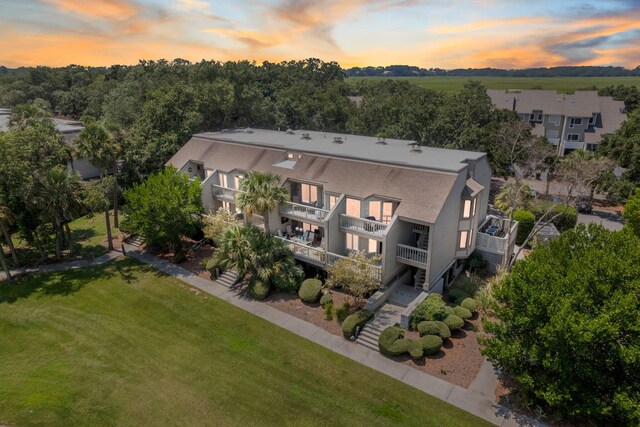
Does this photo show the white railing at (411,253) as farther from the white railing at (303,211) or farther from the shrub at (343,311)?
the white railing at (303,211)

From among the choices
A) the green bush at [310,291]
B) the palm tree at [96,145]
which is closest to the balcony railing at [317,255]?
the green bush at [310,291]

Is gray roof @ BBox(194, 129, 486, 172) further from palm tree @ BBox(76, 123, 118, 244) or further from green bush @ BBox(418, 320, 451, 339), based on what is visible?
green bush @ BBox(418, 320, 451, 339)

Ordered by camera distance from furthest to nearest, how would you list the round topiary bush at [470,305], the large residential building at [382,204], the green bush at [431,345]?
the large residential building at [382,204] < the round topiary bush at [470,305] < the green bush at [431,345]

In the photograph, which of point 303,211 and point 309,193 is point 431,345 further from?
point 309,193

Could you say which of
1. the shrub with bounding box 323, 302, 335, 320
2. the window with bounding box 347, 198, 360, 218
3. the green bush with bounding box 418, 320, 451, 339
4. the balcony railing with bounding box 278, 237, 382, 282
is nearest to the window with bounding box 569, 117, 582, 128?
the window with bounding box 347, 198, 360, 218

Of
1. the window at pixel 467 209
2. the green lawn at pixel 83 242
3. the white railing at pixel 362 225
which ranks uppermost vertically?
the window at pixel 467 209
